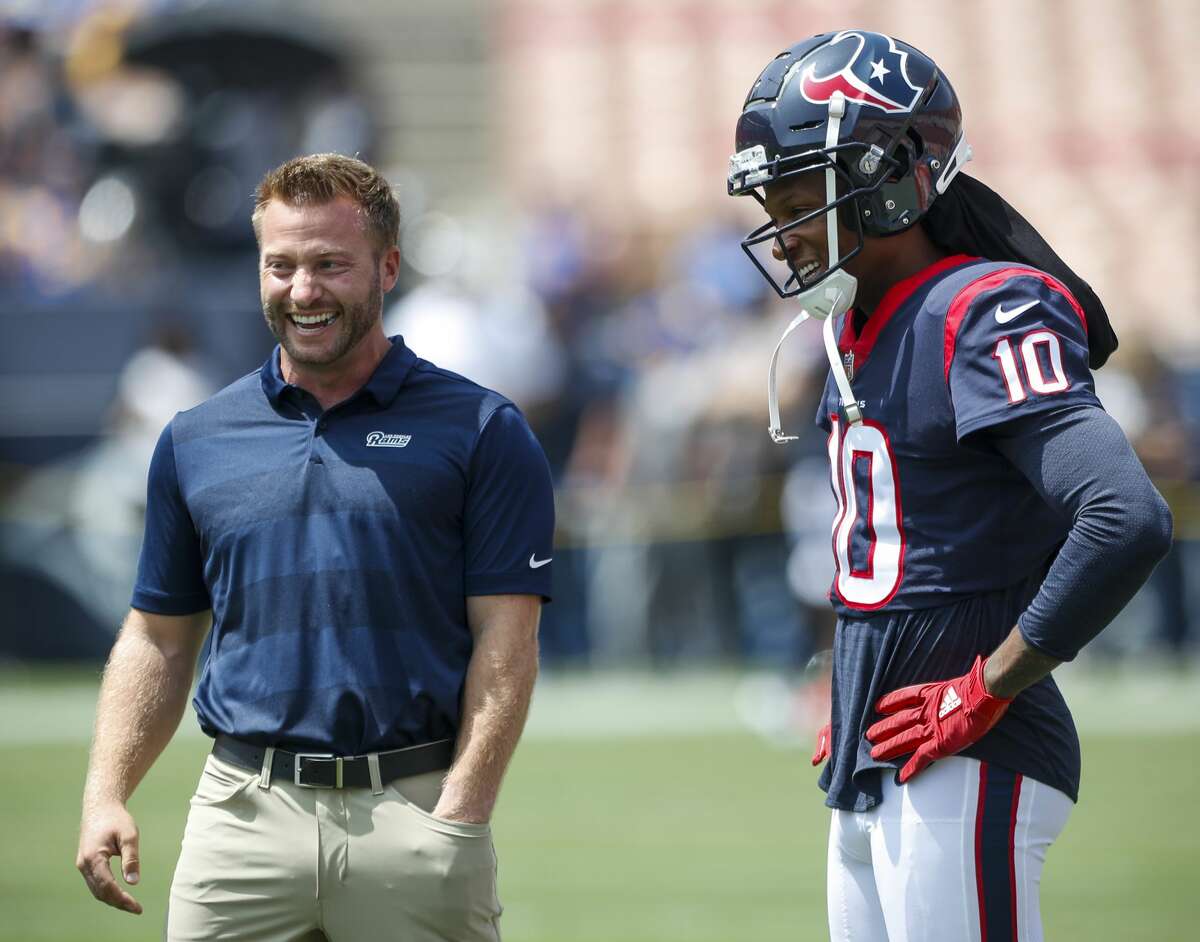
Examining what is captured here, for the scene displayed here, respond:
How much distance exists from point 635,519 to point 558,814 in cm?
445

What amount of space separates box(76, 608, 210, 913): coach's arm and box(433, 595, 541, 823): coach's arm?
67 centimetres

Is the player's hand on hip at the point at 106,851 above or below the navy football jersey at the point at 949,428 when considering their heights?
below

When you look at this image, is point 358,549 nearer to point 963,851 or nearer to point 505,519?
point 505,519

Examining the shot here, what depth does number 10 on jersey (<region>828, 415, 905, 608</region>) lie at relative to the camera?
321 cm

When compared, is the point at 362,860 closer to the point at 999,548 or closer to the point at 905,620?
the point at 905,620

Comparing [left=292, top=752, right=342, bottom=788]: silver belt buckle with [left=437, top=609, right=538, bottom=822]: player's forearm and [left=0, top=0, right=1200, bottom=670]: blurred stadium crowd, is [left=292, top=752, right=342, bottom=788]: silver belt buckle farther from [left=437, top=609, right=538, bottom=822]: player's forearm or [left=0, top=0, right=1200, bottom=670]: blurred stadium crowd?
[left=0, top=0, right=1200, bottom=670]: blurred stadium crowd

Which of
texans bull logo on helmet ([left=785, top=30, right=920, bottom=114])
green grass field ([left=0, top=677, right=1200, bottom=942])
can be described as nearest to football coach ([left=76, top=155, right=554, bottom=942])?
texans bull logo on helmet ([left=785, top=30, right=920, bottom=114])

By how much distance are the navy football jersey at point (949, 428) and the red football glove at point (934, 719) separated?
167mm

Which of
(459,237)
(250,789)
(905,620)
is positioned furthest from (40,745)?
(905,620)

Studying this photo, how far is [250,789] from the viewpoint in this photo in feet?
11.6

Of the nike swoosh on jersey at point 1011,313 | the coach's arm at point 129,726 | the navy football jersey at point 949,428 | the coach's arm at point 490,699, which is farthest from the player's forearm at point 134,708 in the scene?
the nike swoosh on jersey at point 1011,313

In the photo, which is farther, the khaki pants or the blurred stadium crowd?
the blurred stadium crowd

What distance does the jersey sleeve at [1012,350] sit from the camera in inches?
116

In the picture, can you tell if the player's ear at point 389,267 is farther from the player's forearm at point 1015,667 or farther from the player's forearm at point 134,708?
the player's forearm at point 1015,667
